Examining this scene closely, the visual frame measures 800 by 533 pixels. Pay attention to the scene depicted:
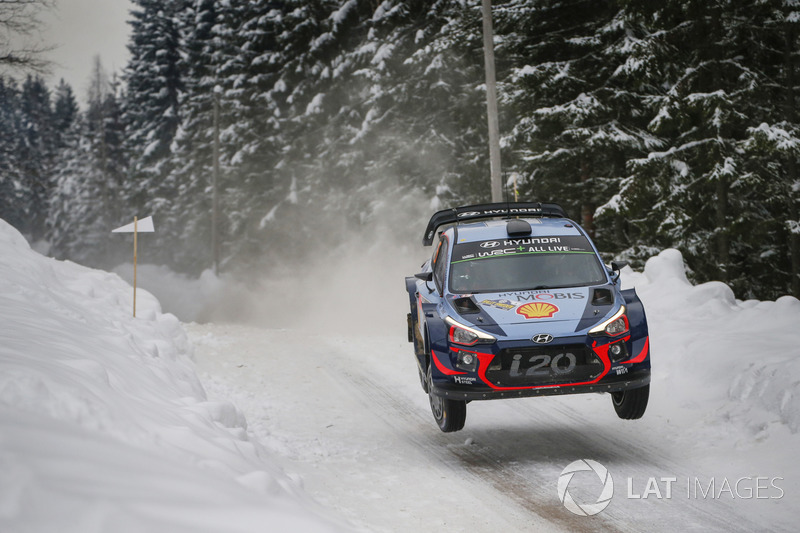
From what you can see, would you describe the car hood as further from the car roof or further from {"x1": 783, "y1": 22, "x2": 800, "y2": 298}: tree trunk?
{"x1": 783, "y1": 22, "x2": 800, "y2": 298}: tree trunk

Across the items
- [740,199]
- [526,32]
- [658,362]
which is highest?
[526,32]

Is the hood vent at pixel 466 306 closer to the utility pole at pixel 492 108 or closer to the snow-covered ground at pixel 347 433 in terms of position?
the snow-covered ground at pixel 347 433

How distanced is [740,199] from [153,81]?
43.5m

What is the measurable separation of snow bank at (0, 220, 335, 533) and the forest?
10.7 metres

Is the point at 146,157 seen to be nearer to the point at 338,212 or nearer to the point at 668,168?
the point at 338,212

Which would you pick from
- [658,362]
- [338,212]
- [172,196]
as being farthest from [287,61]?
[658,362]

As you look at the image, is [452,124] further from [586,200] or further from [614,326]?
[614,326]

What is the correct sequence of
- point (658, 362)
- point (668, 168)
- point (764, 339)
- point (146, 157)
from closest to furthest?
1. point (764, 339)
2. point (658, 362)
3. point (668, 168)
4. point (146, 157)

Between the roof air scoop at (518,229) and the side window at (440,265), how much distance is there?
31.6 inches

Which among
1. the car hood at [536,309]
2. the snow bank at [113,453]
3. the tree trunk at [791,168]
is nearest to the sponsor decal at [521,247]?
the car hood at [536,309]

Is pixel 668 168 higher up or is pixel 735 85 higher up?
pixel 735 85

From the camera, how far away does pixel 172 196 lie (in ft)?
174

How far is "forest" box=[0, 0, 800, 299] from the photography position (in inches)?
747

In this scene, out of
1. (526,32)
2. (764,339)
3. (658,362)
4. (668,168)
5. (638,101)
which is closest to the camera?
(764,339)
